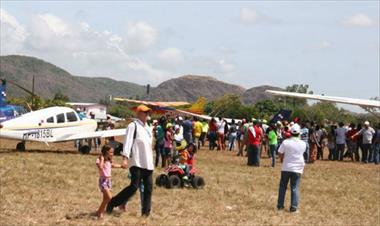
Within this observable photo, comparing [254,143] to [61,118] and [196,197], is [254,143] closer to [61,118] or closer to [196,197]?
[61,118]

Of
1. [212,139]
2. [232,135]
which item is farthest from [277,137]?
[232,135]

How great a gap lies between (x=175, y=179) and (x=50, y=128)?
1106 centimetres

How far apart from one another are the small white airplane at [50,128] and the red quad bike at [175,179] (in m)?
10.2

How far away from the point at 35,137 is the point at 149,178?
15.0m

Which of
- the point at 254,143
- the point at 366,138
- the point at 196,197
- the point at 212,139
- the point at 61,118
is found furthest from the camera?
the point at 212,139

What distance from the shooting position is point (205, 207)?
507 inches

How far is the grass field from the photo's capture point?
11031mm

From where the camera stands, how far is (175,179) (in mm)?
15055

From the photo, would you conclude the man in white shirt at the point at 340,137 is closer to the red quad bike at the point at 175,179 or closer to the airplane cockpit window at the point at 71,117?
the airplane cockpit window at the point at 71,117

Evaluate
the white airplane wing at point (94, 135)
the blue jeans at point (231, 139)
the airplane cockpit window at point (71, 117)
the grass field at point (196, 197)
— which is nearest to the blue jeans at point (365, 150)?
the grass field at point (196, 197)

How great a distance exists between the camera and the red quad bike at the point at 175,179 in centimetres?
1502

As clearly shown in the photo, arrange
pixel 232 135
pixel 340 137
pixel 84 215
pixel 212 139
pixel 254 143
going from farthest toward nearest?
1. pixel 232 135
2. pixel 212 139
3. pixel 340 137
4. pixel 254 143
5. pixel 84 215

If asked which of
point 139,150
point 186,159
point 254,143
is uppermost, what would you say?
point 139,150

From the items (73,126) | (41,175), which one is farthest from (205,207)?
(73,126)
